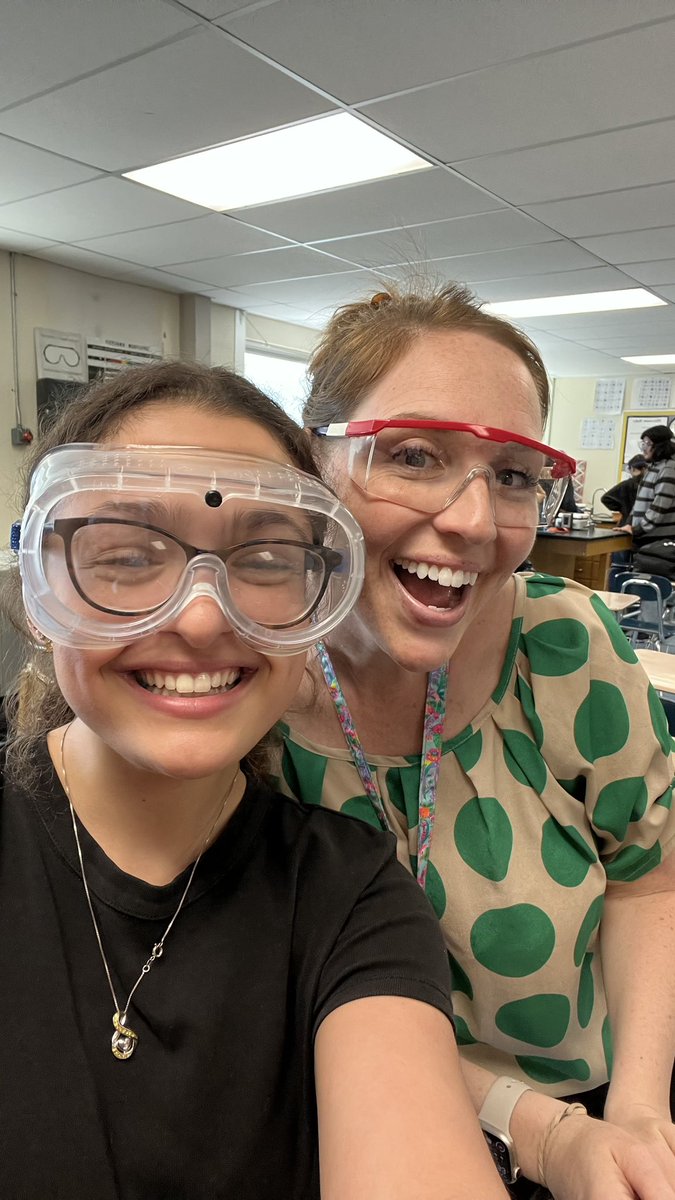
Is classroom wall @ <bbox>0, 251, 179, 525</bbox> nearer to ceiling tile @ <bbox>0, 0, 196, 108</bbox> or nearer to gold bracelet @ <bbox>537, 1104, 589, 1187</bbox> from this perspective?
ceiling tile @ <bbox>0, 0, 196, 108</bbox>

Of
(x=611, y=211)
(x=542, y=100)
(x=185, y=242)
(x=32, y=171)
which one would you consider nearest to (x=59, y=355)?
(x=185, y=242)

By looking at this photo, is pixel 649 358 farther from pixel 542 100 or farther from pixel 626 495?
pixel 542 100

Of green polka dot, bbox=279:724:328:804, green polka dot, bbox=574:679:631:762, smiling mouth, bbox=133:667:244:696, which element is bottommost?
green polka dot, bbox=279:724:328:804

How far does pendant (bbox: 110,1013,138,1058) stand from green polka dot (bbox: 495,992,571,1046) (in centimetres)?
56

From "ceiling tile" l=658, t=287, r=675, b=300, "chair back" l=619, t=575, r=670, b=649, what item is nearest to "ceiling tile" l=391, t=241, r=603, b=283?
"ceiling tile" l=658, t=287, r=675, b=300

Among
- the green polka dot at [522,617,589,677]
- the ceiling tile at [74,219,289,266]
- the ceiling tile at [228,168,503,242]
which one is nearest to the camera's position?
the green polka dot at [522,617,589,677]

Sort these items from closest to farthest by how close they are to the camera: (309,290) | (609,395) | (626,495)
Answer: (309,290)
(626,495)
(609,395)

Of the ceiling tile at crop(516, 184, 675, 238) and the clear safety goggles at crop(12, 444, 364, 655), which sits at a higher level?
the ceiling tile at crop(516, 184, 675, 238)

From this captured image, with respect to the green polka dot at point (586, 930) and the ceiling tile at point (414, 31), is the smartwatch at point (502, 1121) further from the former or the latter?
the ceiling tile at point (414, 31)

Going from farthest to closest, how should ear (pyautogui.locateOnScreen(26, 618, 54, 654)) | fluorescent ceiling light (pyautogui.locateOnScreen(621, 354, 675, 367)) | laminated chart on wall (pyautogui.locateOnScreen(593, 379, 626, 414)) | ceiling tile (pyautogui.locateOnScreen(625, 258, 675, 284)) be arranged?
laminated chart on wall (pyautogui.locateOnScreen(593, 379, 626, 414)) → fluorescent ceiling light (pyautogui.locateOnScreen(621, 354, 675, 367)) → ceiling tile (pyautogui.locateOnScreen(625, 258, 675, 284)) → ear (pyautogui.locateOnScreen(26, 618, 54, 654))

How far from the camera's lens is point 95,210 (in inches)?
173

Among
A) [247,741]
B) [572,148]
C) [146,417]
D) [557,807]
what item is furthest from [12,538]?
[572,148]

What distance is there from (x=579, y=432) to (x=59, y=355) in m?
7.91

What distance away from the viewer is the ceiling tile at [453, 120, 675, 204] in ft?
10.4
